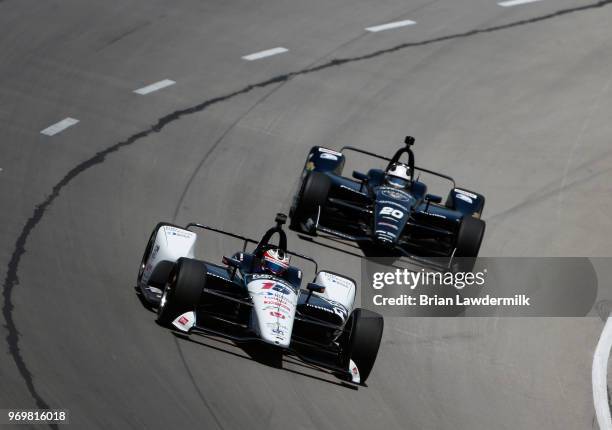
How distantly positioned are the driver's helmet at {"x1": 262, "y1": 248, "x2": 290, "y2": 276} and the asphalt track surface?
132 centimetres

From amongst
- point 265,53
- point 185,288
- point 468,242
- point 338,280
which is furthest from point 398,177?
point 265,53

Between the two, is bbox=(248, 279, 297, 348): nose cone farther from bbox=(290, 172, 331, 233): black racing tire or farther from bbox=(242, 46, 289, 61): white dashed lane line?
bbox=(242, 46, 289, 61): white dashed lane line

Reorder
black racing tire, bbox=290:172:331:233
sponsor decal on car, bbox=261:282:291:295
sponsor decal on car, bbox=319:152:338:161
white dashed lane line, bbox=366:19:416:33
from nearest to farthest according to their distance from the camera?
1. sponsor decal on car, bbox=261:282:291:295
2. black racing tire, bbox=290:172:331:233
3. sponsor decal on car, bbox=319:152:338:161
4. white dashed lane line, bbox=366:19:416:33

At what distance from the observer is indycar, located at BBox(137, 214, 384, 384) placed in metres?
14.5

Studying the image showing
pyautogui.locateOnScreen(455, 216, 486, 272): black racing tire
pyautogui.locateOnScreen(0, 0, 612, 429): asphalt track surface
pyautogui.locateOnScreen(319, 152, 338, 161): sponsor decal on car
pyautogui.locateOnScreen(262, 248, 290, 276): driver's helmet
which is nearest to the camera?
pyautogui.locateOnScreen(0, 0, 612, 429): asphalt track surface

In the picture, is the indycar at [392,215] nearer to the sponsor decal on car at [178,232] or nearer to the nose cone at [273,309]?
the sponsor decal on car at [178,232]

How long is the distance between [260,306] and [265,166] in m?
7.72

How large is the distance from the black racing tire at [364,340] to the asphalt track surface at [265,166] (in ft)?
1.59

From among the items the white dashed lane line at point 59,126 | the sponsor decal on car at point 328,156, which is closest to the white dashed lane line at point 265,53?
the white dashed lane line at point 59,126

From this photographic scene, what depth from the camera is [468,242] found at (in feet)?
61.5

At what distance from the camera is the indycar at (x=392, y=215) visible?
1881 cm

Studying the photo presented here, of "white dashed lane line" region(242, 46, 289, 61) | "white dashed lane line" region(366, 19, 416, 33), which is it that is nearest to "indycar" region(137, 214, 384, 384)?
"white dashed lane line" region(242, 46, 289, 61)

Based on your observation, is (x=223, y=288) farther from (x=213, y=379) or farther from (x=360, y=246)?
(x=360, y=246)

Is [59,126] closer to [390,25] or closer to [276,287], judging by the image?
[276,287]
